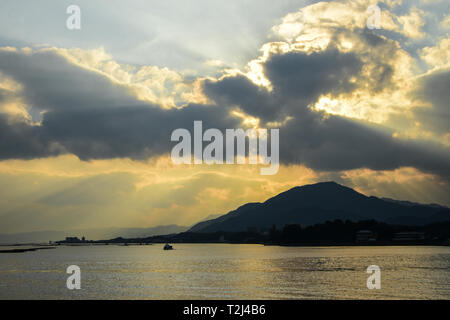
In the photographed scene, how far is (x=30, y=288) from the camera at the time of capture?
85.6m

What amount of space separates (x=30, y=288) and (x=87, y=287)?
10787 mm

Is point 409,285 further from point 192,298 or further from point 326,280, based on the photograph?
point 192,298
